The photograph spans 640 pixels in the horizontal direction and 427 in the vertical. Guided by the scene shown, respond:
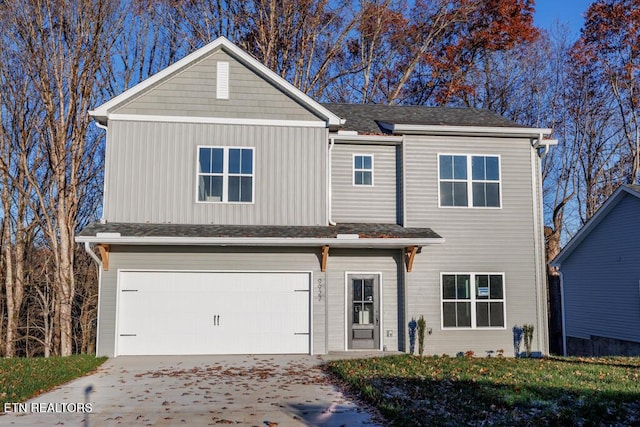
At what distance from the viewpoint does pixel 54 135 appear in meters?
20.2

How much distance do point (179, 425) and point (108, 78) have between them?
18814 millimetres

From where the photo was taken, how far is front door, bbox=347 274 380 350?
46.9 feet

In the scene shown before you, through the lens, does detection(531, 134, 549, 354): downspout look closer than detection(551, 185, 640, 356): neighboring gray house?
Yes

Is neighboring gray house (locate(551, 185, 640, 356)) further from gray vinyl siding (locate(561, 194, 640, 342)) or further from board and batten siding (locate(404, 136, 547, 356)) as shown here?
board and batten siding (locate(404, 136, 547, 356))

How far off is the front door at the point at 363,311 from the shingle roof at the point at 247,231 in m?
1.25

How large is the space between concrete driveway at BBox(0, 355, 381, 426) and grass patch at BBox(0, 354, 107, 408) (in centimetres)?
23

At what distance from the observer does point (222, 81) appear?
14.3 meters

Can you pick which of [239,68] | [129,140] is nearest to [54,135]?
[129,140]

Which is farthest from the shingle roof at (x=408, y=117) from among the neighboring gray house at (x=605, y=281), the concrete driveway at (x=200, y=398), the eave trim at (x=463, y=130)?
the concrete driveway at (x=200, y=398)

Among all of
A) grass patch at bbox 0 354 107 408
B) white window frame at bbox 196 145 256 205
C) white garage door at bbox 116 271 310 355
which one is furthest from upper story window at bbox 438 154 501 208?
grass patch at bbox 0 354 107 408

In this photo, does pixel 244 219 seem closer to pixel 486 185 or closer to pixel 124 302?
pixel 124 302

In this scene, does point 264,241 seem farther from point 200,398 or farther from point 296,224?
point 200,398

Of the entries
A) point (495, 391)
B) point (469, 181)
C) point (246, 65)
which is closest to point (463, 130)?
point (469, 181)

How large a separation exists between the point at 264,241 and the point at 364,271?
2.85 m
